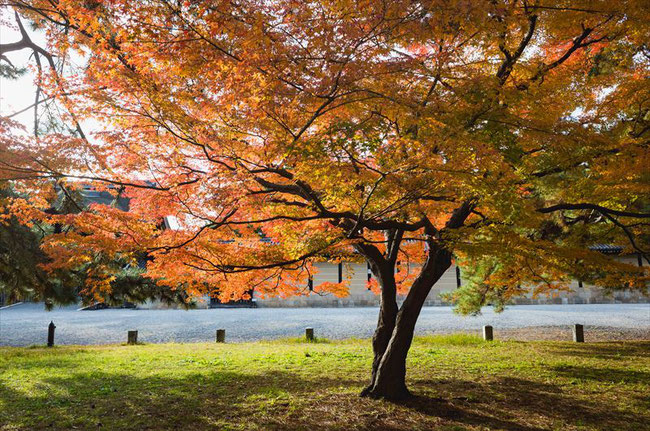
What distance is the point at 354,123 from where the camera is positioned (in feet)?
14.8

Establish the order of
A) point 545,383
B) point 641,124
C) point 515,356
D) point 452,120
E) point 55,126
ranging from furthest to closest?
point 515,356 < point 55,126 < point 545,383 < point 641,124 < point 452,120

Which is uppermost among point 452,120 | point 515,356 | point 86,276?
point 452,120

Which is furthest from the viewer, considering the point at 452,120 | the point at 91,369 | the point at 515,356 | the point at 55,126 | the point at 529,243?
the point at 515,356

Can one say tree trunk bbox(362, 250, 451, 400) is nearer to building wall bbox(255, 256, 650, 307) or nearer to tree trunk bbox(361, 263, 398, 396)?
tree trunk bbox(361, 263, 398, 396)

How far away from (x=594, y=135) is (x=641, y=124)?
6.63 feet

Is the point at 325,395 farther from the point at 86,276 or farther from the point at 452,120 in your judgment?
the point at 86,276

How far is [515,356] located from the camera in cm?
930

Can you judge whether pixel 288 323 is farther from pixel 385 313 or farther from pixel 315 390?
pixel 385 313

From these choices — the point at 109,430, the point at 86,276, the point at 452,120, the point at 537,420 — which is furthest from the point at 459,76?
the point at 86,276

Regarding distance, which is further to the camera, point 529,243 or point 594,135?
point 529,243

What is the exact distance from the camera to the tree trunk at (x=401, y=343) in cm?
582

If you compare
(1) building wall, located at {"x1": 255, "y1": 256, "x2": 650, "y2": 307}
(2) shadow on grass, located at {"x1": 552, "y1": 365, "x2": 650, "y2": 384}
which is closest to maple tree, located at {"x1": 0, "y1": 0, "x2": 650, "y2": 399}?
(2) shadow on grass, located at {"x1": 552, "y1": 365, "x2": 650, "y2": 384}

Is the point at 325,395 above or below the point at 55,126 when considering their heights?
below

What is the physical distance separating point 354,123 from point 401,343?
3.12 meters
